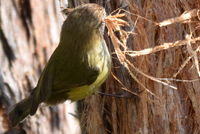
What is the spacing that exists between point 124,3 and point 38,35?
2.05ft

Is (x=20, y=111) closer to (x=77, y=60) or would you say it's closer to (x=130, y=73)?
(x=77, y=60)

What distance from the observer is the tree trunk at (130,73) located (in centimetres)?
275

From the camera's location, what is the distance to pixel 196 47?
296cm

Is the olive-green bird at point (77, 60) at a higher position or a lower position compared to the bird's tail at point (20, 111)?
higher

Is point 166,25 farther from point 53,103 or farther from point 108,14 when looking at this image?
point 53,103

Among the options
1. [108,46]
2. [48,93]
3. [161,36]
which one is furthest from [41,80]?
[161,36]

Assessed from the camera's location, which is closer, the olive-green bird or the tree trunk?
the tree trunk

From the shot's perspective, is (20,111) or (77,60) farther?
(77,60)

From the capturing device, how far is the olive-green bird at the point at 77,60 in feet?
9.61

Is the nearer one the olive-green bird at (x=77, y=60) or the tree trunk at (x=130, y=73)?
the tree trunk at (x=130, y=73)

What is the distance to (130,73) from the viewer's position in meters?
2.92

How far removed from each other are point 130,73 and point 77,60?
348 millimetres

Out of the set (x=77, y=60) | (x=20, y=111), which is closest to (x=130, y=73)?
(x=77, y=60)

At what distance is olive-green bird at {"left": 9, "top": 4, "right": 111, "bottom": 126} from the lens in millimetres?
2928
